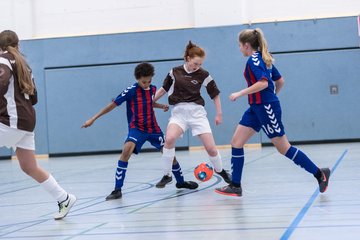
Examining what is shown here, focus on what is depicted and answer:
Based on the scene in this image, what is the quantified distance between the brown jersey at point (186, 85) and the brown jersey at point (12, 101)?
2.13m

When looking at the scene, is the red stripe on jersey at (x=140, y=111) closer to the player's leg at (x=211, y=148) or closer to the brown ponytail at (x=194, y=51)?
the player's leg at (x=211, y=148)

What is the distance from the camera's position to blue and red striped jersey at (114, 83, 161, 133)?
23.2 ft

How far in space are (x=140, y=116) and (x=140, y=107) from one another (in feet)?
0.35

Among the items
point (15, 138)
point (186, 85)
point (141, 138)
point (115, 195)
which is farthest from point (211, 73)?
point (15, 138)

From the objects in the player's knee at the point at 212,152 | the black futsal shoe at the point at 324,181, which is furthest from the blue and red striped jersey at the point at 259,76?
the player's knee at the point at 212,152

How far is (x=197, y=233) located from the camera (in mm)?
4402

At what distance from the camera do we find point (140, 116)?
7.08 m

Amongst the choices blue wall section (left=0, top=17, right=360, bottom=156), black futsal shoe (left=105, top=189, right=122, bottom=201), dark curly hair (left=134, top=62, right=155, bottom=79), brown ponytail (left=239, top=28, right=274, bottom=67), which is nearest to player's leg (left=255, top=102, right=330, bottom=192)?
brown ponytail (left=239, top=28, right=274, bottom=67)

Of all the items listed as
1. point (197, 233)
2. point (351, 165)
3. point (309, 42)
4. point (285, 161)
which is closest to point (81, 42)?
point (309, 42)

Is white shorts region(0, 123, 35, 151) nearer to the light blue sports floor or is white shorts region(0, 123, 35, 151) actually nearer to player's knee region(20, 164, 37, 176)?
player's knee region(20, 164, 37, 176)

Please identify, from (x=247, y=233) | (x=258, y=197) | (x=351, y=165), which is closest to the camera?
(x=247, y=233)

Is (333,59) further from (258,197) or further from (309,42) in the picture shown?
(258,197)

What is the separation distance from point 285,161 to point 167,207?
5053 millimetres

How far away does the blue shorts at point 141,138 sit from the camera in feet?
22.7
